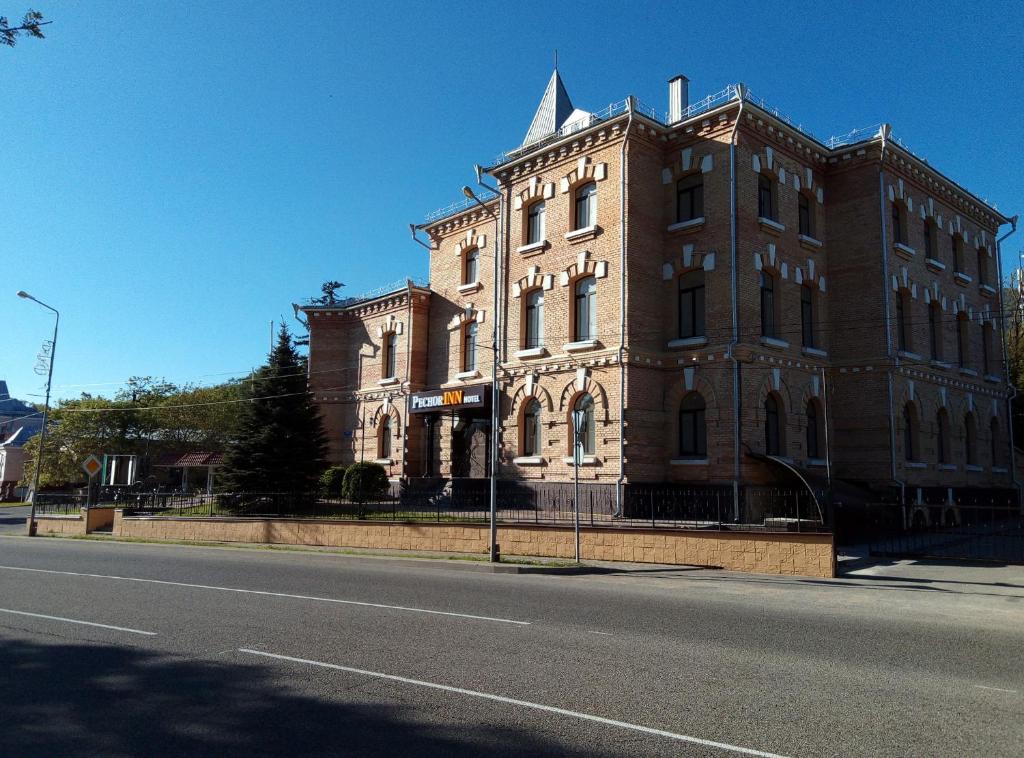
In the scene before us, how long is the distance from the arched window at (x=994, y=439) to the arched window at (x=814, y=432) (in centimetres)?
1074

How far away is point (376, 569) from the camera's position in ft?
53.0

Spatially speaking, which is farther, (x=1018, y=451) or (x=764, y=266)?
(x=1018, y=451)

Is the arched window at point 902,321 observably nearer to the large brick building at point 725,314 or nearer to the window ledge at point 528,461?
the large brick building at point 725,314

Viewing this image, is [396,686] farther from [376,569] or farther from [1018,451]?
[1018,451]

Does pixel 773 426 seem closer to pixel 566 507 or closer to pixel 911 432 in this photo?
pixel 911 432

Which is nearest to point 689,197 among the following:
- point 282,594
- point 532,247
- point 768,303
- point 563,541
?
point 768,303

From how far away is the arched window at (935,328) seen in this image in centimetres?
2805

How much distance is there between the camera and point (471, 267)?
3291 cm

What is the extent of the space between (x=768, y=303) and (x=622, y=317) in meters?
5.14

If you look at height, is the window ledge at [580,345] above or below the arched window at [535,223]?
below

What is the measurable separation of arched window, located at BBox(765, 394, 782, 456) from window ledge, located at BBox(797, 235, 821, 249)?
567 centimetres

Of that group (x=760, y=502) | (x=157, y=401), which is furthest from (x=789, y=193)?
(x=157, y=401)

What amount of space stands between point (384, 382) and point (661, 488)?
16531mm

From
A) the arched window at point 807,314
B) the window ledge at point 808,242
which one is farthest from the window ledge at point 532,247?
the arched window at point 807,314
